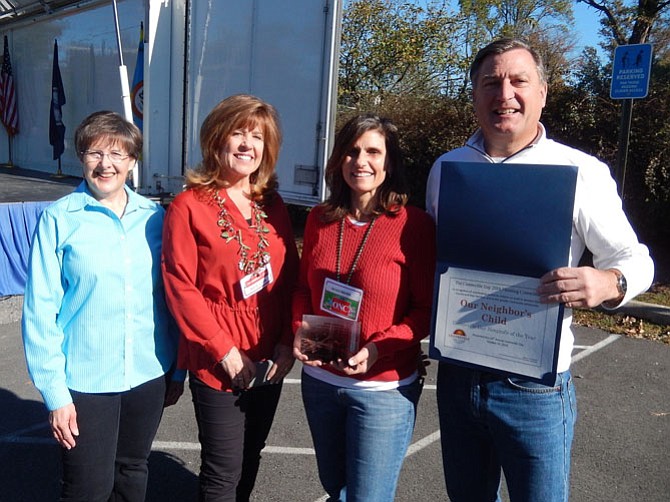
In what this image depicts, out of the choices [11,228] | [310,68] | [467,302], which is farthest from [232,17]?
[467,302]

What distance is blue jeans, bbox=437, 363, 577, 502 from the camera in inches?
70.9

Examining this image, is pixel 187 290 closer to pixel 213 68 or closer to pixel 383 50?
pixel 213 68

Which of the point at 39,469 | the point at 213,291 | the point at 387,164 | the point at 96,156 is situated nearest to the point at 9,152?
the point at 39,469

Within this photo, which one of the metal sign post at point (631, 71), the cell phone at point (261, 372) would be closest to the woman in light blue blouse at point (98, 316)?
the cell phone at point (261, 372)

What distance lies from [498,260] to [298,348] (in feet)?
2.29

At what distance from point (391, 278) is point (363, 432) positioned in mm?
509

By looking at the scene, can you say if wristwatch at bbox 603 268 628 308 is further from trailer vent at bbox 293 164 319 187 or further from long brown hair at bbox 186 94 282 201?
trailer vent at bbox 293 164 319 187

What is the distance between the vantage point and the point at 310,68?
5.42 m

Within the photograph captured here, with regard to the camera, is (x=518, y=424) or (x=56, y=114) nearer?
(x=518, y=424)

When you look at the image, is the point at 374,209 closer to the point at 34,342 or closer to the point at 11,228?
the point at 34,342

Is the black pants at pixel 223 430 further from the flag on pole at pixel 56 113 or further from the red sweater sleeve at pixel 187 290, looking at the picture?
the flag on pole at pixel 56 113

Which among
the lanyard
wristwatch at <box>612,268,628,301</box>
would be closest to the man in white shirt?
wristwatch at <box>612,268,628,301</box>

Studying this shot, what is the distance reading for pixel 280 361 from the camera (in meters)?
2.30

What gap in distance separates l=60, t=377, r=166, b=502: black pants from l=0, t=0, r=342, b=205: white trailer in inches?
136
